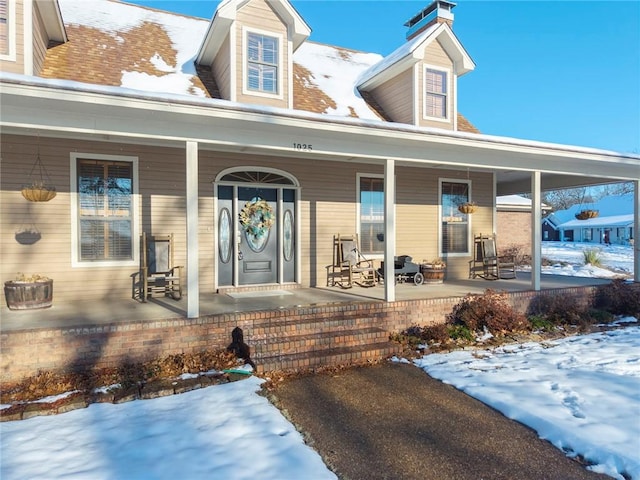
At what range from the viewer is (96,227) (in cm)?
677

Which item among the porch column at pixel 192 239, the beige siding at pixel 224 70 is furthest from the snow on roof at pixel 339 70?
the porch column at pixel 192 239

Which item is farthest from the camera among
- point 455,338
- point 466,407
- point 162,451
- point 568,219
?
point 568,219

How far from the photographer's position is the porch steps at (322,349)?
16.1 ft

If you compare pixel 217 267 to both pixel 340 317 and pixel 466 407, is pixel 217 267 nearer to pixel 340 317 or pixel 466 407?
pixel 340 317

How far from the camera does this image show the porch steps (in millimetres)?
4906

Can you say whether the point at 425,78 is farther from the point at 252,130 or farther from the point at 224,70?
the point at 252,130

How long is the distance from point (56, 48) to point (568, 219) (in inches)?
1883

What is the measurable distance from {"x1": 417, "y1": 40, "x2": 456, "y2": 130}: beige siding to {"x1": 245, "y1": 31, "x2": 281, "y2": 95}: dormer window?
3.13m

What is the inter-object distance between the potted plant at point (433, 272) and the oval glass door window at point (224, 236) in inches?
166

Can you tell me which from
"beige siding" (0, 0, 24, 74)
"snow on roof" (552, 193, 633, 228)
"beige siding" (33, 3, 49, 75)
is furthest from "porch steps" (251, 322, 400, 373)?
"snow on roof" (552, 193, 633, 228)

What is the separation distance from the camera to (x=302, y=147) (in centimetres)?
590

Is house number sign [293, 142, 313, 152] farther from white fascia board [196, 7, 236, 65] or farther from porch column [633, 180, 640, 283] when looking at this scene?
porch column [633, 180, 640, 283]

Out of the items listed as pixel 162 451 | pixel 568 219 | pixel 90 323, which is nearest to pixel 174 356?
pixel 90 323

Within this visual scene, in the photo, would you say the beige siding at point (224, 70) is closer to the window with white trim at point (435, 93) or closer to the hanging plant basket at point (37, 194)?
the hanging plant basket at point (37, 194)
